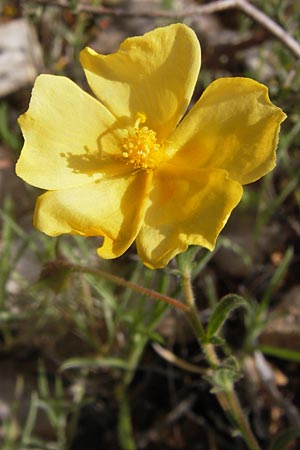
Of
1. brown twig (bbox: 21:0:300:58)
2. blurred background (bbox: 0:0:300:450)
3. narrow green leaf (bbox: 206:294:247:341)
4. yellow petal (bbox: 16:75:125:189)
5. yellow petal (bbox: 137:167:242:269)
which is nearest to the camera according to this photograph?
yellow petal (bbox: 137:167:242:269)

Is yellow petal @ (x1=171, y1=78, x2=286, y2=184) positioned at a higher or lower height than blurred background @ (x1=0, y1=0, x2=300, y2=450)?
higher

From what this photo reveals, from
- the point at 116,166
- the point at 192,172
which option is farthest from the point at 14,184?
the point at 192,172

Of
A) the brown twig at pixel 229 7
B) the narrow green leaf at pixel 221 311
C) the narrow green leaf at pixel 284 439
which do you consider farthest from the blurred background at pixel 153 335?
the narrow green leaf at pixel 221 311

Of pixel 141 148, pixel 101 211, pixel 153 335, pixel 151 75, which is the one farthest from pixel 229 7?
pixel 153 335

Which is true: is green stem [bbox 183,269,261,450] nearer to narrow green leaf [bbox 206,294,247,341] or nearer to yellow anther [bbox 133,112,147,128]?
narrow green leaf [bbox 206,294,247,341]

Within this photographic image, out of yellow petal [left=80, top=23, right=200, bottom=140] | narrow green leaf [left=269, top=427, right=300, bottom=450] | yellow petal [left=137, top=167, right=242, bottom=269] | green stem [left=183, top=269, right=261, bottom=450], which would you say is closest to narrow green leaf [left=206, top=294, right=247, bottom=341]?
green stem [left=183, top=269, right=261, bottom=450]

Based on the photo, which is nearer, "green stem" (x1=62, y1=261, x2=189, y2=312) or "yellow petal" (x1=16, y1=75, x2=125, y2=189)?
"green stem" (x1=62, y1=261, x2=189, y2=312)

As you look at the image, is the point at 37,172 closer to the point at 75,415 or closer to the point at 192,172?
the point at 192,172

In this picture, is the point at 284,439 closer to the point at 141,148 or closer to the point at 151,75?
the point at 141,148
